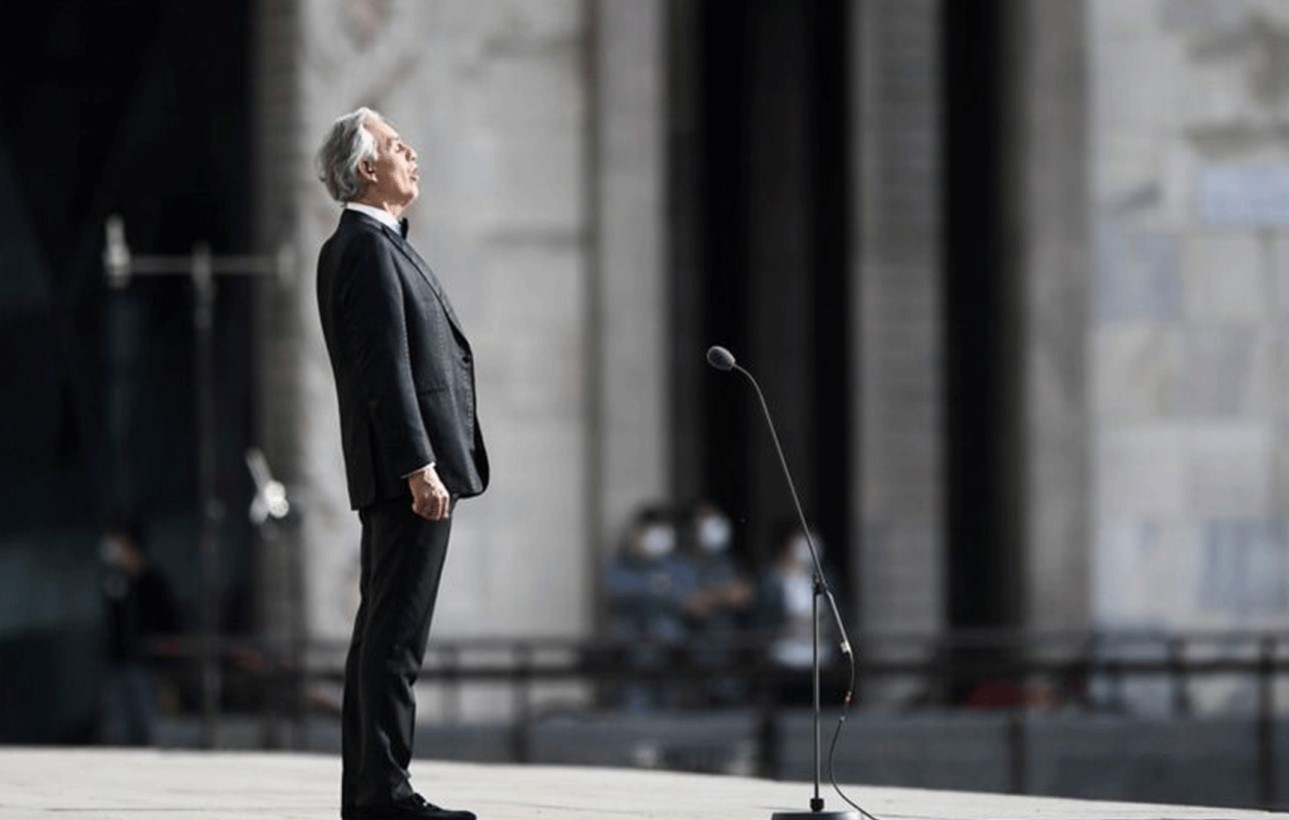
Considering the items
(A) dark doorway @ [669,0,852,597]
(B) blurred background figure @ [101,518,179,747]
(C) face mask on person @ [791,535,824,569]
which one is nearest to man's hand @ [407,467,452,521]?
(B) blurred background figure @ [101,518,179,747]

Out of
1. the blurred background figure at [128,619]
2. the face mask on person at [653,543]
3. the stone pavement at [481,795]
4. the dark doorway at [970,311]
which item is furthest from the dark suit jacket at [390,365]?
the dark doorway at [970,311]

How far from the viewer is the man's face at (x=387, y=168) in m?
10.5

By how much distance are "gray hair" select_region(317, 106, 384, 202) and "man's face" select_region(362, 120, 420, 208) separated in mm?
19

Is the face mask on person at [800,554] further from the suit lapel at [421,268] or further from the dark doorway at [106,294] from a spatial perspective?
the suit lapel at [421,268]

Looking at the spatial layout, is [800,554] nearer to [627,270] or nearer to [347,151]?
[627,270]

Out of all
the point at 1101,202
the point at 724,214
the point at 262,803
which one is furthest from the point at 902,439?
the point at 262,803

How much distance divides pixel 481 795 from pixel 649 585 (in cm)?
1155

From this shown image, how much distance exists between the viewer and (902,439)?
2728 cm

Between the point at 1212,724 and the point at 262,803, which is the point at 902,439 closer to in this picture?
the point at 1212,724

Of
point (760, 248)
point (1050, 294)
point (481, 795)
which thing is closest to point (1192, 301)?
point (1050, 294)

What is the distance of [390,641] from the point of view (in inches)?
414

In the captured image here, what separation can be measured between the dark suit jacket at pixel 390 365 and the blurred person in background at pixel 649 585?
13.2m

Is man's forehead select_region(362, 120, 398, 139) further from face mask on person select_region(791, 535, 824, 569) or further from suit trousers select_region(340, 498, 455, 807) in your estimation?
face mask on person select_region(791, 535, 824, 569)

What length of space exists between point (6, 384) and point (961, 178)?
8.79 metres
